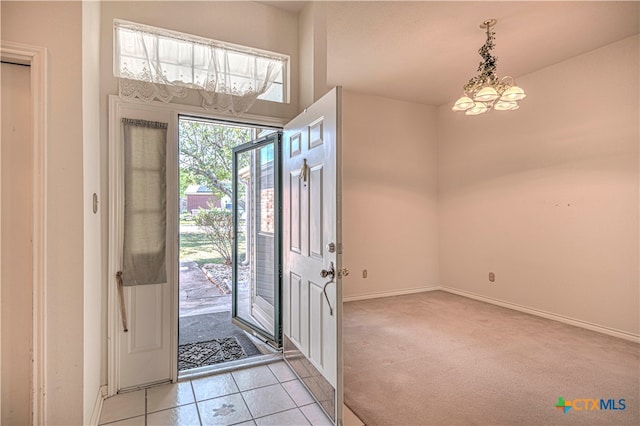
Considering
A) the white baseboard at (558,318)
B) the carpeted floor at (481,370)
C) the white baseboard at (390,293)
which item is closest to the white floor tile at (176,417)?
the carpeted floor at (481,370)

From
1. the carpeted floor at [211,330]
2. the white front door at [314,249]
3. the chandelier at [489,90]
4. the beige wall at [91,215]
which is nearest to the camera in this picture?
the beige wall at [91,215]

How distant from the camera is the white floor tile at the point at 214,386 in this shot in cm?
225

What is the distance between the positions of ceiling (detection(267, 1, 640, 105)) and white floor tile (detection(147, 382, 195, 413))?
3.04 m

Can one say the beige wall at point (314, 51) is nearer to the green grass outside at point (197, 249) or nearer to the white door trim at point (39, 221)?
the white door trim at point (39, 221)

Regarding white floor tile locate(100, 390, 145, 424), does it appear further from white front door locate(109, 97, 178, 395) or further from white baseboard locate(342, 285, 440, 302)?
white baseboard locate(342, 285, 440, 302)

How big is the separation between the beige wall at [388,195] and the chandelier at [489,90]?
5.67ft

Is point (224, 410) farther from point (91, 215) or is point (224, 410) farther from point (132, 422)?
point (91, 215)

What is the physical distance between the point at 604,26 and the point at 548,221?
2.02 metres

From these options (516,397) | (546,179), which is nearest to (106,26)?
(516,397)

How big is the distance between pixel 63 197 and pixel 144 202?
2.38ft

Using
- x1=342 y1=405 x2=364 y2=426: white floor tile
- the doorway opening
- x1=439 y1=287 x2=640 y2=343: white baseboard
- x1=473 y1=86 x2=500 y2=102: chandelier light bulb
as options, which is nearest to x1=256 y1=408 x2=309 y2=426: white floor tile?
x1=342 y1=405 x2=364 y2=426: white floor tile

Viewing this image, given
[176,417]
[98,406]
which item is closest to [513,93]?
[176,417]

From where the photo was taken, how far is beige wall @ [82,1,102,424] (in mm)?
1678

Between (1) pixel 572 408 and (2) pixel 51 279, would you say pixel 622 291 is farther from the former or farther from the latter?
(2) pixel 51 279
